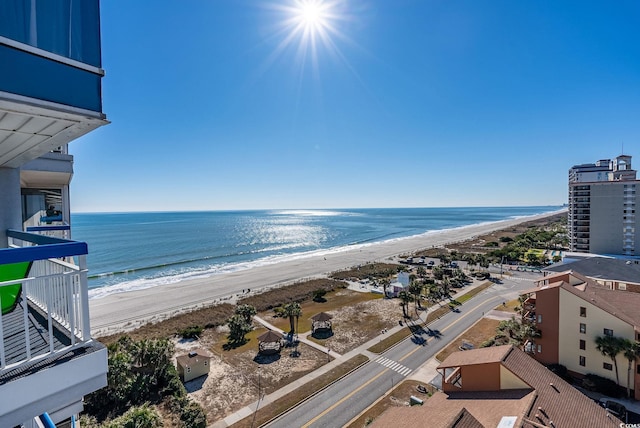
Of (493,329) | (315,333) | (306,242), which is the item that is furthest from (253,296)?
(306,242)

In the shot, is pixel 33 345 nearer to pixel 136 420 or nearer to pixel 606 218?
pixel 136 420

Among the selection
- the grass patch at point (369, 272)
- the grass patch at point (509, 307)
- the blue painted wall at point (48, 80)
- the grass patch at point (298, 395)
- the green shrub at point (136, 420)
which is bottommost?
the grass patch at point (369, 272)

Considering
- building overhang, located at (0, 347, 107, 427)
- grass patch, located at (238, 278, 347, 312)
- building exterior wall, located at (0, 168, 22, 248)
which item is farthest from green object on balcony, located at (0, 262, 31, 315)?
grass patch, located at (238, 278, 347, 312)

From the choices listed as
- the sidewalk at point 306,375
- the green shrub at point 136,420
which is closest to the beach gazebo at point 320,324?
the sidewalk at point 306,375

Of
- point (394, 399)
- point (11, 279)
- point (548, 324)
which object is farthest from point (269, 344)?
point (11, 279)

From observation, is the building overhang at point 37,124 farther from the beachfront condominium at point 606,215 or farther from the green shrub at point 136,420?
the beachfront condominium at point 606,215

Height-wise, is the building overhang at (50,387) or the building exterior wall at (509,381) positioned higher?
the building overhang at (50,387)

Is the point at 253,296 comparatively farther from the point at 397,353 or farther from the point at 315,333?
the point at 397,353

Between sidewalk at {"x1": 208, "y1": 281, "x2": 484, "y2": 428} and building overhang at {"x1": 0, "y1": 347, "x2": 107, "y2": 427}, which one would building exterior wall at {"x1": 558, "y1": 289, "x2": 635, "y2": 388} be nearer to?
sidewalk at {"x1": 208, "y1": 281, "x2": 484, "y2": 428}
